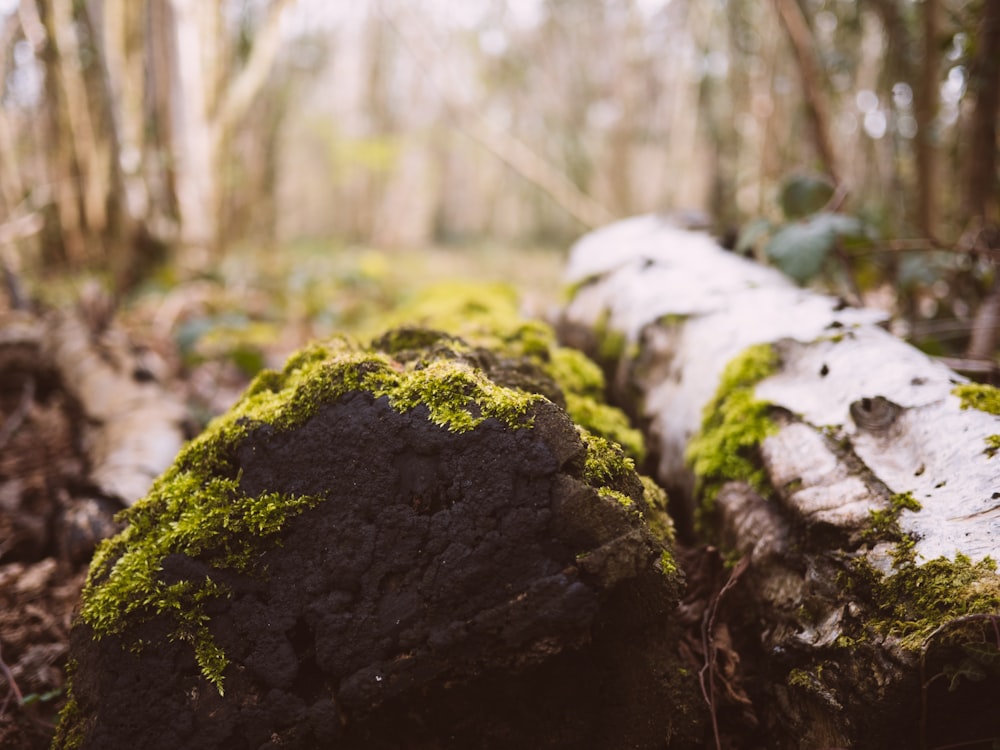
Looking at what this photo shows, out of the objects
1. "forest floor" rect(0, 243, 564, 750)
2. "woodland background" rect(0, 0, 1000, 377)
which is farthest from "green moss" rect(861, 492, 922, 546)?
"forest floor" rect(0, 243, 564, 750)

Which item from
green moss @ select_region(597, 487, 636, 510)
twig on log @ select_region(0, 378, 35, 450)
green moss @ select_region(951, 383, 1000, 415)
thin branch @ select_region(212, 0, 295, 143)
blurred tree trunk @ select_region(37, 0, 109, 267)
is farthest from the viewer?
thin branch @ select_region(212, 0, 295, 143)

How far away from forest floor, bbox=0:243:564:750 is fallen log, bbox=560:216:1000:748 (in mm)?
1396

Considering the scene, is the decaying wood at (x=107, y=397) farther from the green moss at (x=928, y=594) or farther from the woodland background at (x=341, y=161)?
the green moss at (x=928, y=594)

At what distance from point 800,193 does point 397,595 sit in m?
2.96

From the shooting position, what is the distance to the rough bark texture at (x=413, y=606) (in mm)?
1101

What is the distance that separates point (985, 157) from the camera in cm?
303

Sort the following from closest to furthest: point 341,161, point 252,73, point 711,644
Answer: point 711,644 < point 252,73 < point 341,161

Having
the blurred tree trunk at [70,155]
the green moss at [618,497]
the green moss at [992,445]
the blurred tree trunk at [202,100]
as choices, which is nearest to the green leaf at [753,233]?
the green moss at [992,445]

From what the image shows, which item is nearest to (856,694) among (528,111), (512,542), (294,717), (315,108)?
(512,542)

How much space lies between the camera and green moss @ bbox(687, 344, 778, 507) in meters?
1.65

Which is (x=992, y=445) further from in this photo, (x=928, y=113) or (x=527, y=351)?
(x=928, y=113)

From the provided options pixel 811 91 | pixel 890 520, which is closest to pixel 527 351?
pixel 890 520

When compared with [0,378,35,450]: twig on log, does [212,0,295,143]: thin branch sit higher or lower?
higher

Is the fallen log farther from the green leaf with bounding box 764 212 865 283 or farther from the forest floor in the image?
the forest floor
